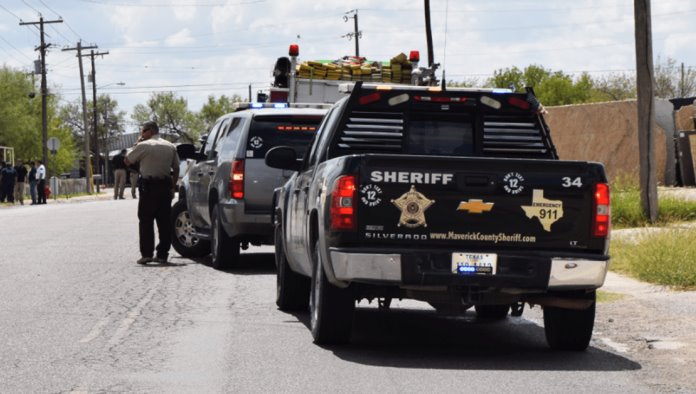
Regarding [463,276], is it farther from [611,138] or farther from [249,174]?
[611,138]

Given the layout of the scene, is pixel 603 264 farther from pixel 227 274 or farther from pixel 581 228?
pixel 227 274

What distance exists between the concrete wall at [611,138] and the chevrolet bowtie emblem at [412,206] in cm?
2348

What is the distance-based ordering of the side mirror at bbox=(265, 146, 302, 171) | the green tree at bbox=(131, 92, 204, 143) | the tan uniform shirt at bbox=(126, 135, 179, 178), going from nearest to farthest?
the side mirror at bbox=(265, 146, 302, 171) → the tan uniform shirt at bbox=(126, 135, 179, 178) → the green tree at bbox=(131, 92, 204, 143)

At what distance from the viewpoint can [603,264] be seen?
30.0 feet

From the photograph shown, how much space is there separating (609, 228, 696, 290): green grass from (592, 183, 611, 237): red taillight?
4.87m

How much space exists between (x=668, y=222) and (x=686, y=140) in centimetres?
1001

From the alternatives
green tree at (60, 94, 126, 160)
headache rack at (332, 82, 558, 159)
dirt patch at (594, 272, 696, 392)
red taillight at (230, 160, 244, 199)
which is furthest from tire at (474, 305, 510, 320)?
green tree at (60, 94, 126, 160)

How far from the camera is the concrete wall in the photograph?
3312 cm

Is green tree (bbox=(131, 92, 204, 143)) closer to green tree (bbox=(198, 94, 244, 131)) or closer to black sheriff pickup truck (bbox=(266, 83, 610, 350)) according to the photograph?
green tree (bbox=(198, 94, 244, 131))

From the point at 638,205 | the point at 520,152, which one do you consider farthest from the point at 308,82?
the point at 520,152

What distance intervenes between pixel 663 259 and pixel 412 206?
675 centimetres

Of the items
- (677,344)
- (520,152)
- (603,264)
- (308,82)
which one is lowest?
(677,344)

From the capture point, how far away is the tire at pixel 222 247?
53.2 ft

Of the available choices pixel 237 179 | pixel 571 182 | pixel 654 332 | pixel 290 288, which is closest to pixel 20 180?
pixel 237 179
